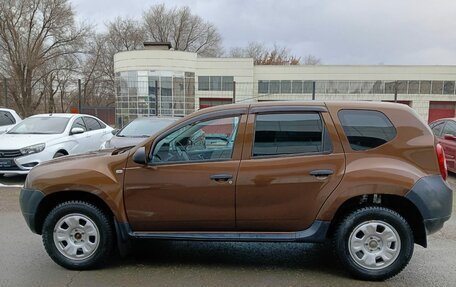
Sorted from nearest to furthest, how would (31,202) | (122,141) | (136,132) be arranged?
(31,202), (122,141), (136,132)

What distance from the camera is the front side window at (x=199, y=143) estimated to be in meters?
3.61

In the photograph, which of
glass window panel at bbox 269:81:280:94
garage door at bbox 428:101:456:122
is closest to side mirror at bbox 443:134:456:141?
glass window panel at bbox 269:81:280:94

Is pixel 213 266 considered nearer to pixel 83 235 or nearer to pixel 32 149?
pixel 83 235

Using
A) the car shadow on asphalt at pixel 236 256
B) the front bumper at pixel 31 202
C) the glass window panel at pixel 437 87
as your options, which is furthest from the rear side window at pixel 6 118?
the glass window panel at pixel 437 87

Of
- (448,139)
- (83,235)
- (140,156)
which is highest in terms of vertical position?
(140,156)

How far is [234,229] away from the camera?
3.58 metres

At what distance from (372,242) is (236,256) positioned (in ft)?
4.85

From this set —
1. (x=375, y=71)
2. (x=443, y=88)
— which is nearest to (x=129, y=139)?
(x=375, y=71)

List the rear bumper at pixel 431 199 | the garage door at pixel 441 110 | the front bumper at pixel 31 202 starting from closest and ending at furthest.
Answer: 1. the rear bumper at pixel 431 199
2. the front bumper at pixel 31 202
3. the garage door at pixel 441 110

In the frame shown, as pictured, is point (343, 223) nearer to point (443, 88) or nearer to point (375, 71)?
point (375, 71)

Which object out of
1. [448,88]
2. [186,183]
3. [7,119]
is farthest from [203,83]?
[186,183]

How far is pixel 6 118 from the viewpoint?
1061 cm

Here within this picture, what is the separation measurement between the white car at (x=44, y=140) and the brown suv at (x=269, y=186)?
4390 mm

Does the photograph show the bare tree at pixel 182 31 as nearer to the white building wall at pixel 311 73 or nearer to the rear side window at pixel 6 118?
the white building wall at pixel 311 73
